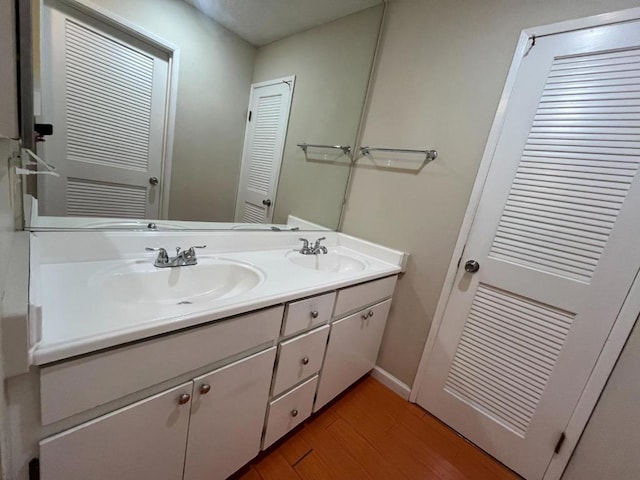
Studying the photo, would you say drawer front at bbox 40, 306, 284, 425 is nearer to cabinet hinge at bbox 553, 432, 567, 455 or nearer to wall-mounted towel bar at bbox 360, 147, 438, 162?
wall-mounted towel bar at bbox 360, 147, 438, 162

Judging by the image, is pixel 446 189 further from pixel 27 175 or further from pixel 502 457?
pixel 27 175

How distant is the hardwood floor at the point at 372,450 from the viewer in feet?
3.79

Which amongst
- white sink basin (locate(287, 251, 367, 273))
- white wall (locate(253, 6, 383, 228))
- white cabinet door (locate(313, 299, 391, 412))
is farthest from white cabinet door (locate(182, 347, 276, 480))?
white wall (locate(253, 6, 383, 228))

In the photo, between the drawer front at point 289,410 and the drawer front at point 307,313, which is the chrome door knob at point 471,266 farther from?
the drawer front at point 289,410

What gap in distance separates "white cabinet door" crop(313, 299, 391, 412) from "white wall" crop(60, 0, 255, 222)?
83 centimetres

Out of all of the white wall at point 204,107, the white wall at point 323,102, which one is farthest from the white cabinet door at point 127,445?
the white wall at point 323,102

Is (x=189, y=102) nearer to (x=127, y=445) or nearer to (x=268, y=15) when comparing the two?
(x=268, y=15)

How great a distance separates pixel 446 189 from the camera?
56.4 inches

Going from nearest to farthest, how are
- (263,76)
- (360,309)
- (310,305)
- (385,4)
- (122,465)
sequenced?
(122,465) < (310,305) < (263,76) < (360,309) < (385,4)

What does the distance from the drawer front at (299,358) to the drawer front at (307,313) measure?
0.15ft

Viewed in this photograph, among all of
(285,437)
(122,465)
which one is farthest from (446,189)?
(122,465)

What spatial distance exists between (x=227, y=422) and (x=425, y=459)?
1.04 m

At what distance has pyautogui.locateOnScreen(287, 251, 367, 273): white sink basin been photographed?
1.50 metres

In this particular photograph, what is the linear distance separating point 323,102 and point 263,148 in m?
0.55
